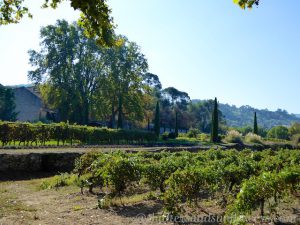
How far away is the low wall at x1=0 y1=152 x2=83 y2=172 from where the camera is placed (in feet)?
Result: 46.6

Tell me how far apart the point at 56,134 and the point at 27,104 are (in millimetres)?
38500

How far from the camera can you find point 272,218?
258 inches

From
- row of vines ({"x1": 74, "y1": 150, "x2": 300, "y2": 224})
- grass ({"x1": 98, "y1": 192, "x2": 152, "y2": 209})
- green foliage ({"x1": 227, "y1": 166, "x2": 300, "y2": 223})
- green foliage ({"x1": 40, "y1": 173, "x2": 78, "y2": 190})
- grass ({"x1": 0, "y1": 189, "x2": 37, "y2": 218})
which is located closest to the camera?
green foliage ({"x1": 227, "y1": 166, "x2": 300, "y2": 223})

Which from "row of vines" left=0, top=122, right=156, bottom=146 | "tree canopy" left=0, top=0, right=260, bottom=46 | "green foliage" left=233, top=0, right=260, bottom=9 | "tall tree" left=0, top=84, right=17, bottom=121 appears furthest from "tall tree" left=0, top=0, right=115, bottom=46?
"tall tree" left=0, top=84, right=17, bottom=121

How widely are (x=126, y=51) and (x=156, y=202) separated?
43739 mm

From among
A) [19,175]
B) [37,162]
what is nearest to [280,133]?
[37,162]

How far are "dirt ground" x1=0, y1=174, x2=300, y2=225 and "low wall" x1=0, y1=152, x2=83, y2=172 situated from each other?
3796 mm

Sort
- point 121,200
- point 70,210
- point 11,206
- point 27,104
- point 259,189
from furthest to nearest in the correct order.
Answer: point 27,104
point 121,200
point 11,206
point 70,210
point 259,189

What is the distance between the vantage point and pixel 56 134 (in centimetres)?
2505

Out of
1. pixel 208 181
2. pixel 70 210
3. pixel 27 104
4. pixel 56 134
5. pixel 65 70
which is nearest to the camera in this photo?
pixel 208 181

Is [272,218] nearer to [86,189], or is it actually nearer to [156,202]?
[156,202]

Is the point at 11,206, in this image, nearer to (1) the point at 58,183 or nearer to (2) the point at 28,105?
(1) the point at 58,183

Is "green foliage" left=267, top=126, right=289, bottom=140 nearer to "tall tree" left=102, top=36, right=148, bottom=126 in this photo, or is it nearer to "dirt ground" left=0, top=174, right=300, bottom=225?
"tall tree" left=102, top=36, right=148, bottom=126

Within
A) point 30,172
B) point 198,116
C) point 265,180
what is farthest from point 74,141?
point 198,116
